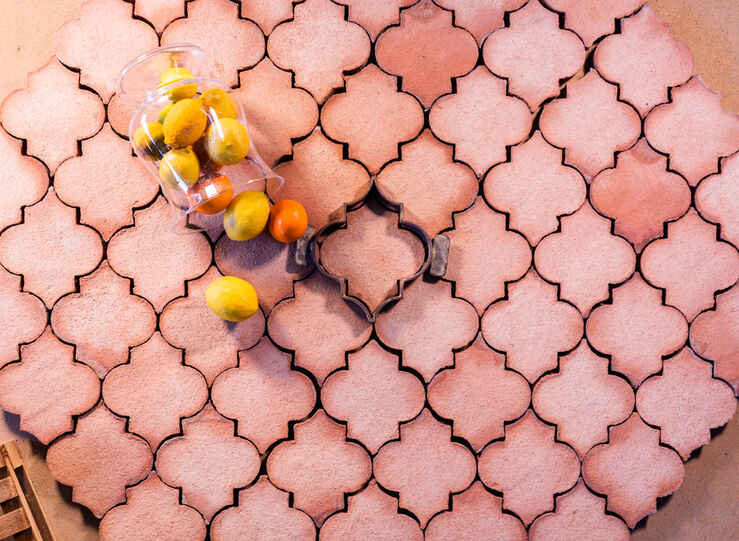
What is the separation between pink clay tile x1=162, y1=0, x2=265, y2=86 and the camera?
80 centimetres

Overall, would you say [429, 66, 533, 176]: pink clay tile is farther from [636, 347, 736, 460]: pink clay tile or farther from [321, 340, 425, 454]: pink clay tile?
[636, 347, 736, 460]: pink clay tile

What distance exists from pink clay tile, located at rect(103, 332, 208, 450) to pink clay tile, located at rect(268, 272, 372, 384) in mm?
157

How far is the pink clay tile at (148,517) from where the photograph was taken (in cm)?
80

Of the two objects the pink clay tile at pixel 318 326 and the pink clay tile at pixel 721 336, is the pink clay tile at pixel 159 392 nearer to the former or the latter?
the pink clay tile at pixel 318 326

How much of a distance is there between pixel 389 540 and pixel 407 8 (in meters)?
0.87

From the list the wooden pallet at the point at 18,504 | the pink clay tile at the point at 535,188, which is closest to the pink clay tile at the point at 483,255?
the pink clay tile at the point at 535,188

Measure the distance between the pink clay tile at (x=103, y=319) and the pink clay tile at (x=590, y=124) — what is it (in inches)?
28.5

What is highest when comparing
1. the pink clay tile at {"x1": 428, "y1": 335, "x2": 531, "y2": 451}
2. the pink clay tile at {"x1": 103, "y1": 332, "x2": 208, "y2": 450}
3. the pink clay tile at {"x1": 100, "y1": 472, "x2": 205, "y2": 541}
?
the pink clay tile at {"x1": 428, "y1": 335, "x2": 531, "y2": 451}

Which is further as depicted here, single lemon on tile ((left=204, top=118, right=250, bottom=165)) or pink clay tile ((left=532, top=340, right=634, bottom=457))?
pink clay tile ((left=532, top=340, right=634, bottom=457))

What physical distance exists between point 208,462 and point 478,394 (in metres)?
0.45

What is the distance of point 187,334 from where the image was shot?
80 cm

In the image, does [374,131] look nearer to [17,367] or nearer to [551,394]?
[551,394]

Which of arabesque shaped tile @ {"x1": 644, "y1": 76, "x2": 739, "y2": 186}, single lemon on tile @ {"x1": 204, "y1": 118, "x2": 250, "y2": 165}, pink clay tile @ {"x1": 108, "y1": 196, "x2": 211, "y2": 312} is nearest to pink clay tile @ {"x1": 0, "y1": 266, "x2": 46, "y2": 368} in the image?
pink clay tile @ {"x1": 108, "y1": 196, "x2": 211, "y2": 312}

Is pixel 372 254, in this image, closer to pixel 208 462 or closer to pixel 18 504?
pixel 208 462
